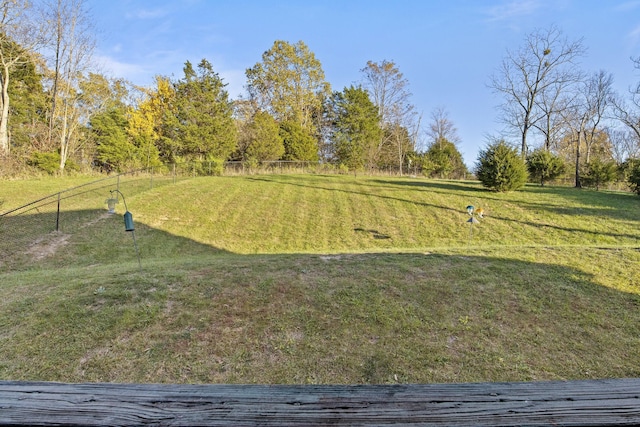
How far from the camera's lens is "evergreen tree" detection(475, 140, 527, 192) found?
12.9 metres

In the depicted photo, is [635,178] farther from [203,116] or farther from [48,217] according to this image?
[203,116]

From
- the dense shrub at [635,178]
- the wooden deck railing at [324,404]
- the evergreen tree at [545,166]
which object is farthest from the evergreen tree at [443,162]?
the wooden deck railing at [324,404]

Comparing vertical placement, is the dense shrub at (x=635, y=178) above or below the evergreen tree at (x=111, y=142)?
below

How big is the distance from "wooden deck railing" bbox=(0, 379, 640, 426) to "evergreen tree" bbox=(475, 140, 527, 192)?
45.9ft

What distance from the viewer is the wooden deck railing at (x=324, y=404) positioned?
76 cm

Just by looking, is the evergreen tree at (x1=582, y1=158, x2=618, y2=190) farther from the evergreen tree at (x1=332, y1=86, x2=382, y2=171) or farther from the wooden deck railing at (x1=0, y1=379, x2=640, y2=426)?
the wooden deck railing at (x1=0, y1=379, x2=640, y2=426)

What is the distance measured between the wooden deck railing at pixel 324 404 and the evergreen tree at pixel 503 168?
14.0 meters

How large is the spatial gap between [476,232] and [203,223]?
343 inches

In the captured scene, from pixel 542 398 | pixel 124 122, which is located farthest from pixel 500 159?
pixel 124 122

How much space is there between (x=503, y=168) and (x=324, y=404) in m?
14.5

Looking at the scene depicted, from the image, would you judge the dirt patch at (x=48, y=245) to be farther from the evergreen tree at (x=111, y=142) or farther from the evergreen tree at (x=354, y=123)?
the evergreen tree at (x=354, y=123)

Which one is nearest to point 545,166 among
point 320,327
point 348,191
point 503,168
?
point 503,168

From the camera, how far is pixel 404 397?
842 mm

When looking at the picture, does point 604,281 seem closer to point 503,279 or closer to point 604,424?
point 503,279
